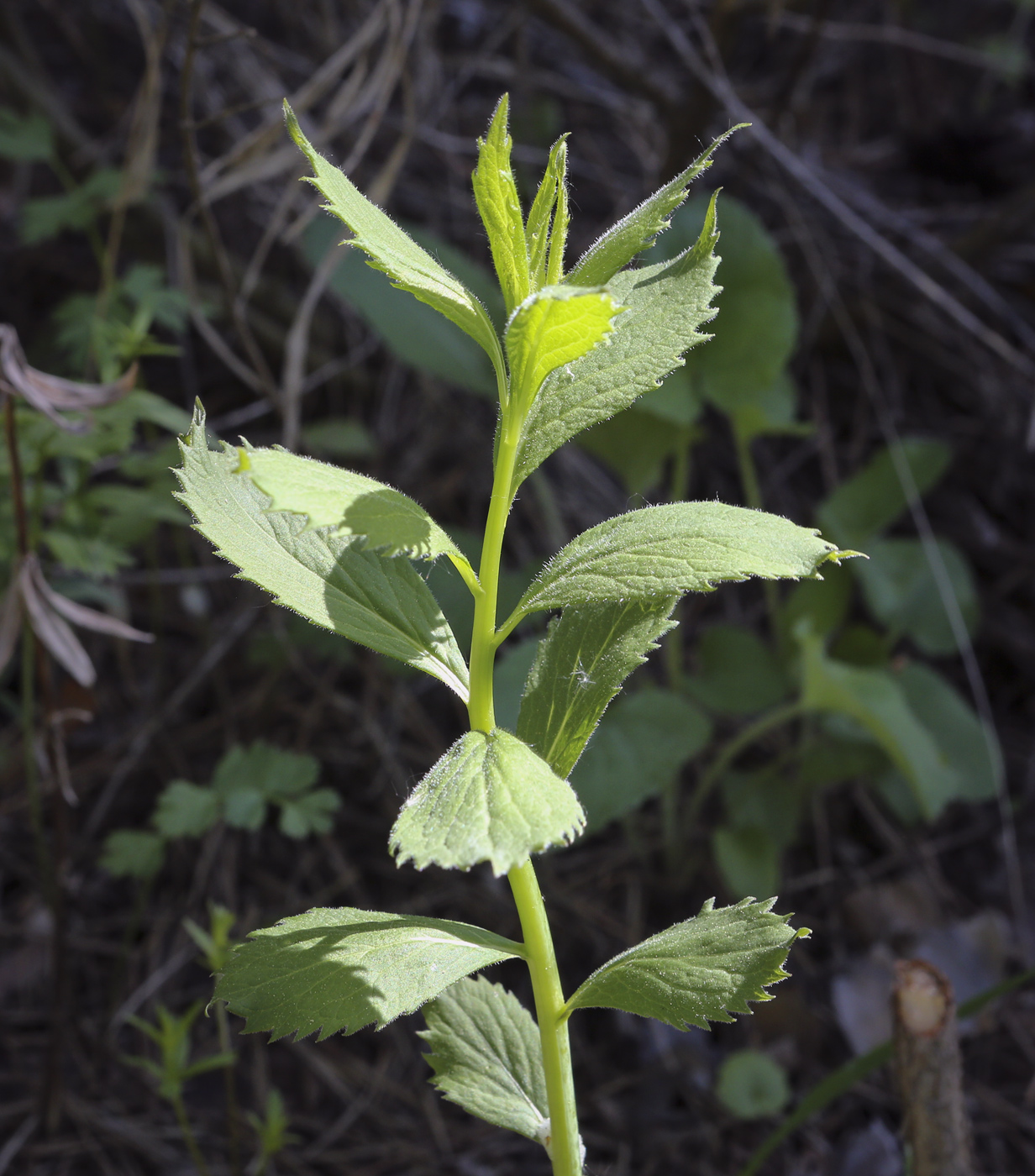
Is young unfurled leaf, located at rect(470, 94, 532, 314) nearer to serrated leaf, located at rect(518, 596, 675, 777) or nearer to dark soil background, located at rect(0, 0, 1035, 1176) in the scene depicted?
serrated leaf, located at rect(518, 596, 675, 777)

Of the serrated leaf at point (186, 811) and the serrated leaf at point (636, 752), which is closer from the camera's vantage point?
the serrated leaf at point (186, 811)

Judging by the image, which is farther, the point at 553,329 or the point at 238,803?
the point at 238,803

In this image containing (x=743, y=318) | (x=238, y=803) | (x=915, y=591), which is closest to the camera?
(x=238, y=803)

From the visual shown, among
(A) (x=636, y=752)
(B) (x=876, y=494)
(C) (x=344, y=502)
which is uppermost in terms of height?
(C) (x=344, y=502)

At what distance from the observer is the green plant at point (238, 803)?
5.20 ft

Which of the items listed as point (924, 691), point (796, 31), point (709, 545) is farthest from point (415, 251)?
point (796, 31)

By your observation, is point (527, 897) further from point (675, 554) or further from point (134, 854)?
point (134, 854)

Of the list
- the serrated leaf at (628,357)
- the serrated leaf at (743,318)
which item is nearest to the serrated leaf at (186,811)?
the serrated leaf at (628,357)

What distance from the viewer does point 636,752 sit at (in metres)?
1.83

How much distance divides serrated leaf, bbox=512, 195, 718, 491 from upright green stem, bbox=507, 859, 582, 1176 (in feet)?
1.20

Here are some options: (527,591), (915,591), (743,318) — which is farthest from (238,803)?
(915,591)

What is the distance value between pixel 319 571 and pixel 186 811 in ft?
2.79

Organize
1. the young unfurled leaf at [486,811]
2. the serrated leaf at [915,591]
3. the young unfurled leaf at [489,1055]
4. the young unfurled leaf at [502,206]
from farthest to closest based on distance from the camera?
the serrated leaf at [915,591]
the young unfurled leaf at [489,1055]
the young unfurled leaf at [502,206]
the young unfurled leaf at [486,811]

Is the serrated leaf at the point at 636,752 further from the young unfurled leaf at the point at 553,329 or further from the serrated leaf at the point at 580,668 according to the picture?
the young unfurled leaf at the point at 553,329
